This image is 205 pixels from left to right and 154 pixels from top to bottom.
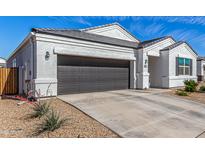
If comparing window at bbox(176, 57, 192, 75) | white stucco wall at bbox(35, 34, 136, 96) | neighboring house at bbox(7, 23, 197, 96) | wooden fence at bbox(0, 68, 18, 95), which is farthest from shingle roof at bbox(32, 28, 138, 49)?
window at bbox(176, 57, 192, 75)

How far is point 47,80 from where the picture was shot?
330 inches

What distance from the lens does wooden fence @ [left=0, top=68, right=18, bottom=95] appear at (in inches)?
410

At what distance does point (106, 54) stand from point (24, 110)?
674 centimetres

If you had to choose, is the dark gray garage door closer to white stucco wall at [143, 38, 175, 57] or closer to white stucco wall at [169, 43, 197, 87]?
white stucco wall at [143, 38, 175, 57]

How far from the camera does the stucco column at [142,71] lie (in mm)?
12773

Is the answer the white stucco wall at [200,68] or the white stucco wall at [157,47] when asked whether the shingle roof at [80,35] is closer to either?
the white stucco wall at [157,47]

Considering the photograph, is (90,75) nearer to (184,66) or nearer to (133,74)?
(133,74)

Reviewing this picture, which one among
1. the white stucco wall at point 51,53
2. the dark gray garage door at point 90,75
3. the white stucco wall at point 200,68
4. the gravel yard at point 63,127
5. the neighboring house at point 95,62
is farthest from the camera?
the white stucco wall at point 200,68

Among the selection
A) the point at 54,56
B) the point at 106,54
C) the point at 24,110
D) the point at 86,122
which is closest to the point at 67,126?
the point at 86,122

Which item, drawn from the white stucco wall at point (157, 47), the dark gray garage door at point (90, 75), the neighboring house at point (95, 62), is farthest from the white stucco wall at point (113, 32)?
the dark gray garage door at point (90, 75)

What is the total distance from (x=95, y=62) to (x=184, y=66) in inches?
403

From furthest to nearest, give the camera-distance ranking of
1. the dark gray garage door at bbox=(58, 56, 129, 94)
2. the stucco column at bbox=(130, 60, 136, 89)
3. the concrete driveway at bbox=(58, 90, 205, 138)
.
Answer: the stucco column at bbox=(130, 60, 136, 89) → the dark gray garage door at bbox=(58, 56, 129, 94) → the concrete driveway at bbox=(58, 90, 205, 138)

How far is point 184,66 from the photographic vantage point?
1554 cm

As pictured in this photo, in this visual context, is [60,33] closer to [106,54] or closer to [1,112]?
[106,54]
